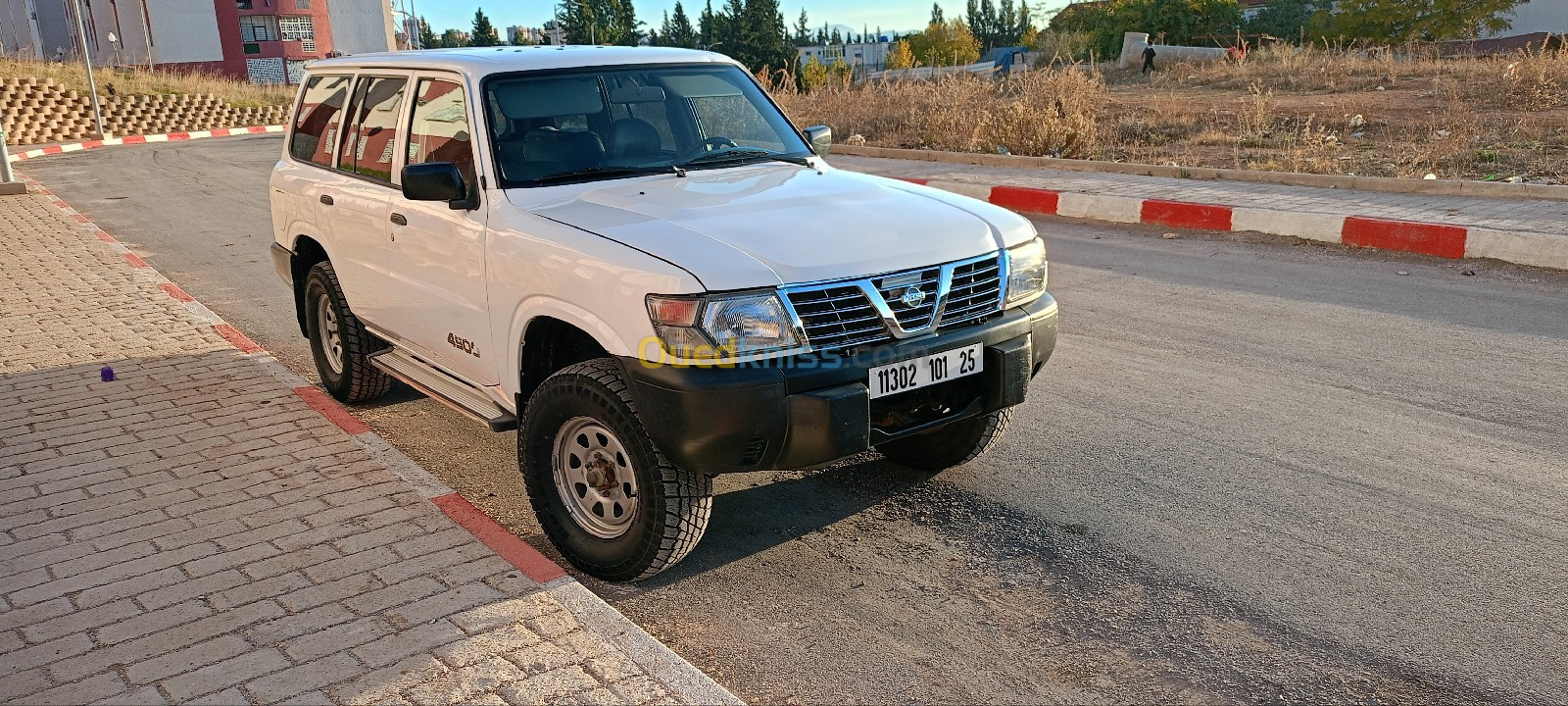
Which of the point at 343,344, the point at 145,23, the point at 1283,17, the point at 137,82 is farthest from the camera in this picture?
the point at 145,23

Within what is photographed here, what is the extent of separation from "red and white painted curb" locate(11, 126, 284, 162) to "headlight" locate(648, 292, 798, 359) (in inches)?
957

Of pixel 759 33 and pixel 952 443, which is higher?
pixel 759 33

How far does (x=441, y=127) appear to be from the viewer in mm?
4789

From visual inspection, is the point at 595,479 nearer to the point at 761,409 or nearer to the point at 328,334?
the point at 761,409

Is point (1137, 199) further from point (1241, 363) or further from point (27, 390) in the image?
point (27, 390)

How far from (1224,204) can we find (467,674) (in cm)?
934

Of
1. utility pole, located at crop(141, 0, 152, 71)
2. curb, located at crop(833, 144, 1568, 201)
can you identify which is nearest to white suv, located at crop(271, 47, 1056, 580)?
curb, located at crop(833, 144, 1568, 201)

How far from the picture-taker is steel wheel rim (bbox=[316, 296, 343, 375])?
6.03 meters

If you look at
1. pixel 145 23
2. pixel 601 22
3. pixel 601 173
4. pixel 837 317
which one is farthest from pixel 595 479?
pixel 601 22

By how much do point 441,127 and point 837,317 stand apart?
213cm

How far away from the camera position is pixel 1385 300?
24.9 feet

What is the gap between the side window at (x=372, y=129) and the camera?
5.12 meters

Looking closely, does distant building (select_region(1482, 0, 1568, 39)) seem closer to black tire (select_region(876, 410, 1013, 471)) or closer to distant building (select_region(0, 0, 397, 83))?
distant building (select_region(0, 0, 397, 83))

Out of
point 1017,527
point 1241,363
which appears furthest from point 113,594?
point 1241,363
